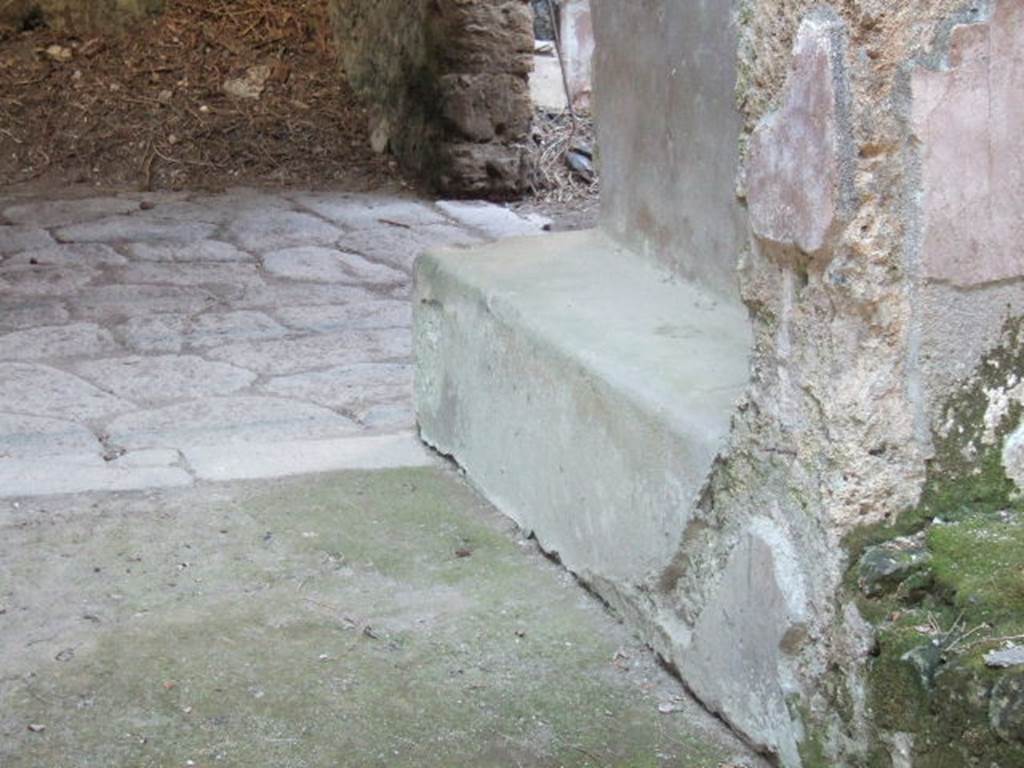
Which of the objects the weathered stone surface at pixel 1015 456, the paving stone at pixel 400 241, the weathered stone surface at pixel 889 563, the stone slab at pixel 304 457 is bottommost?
the paving stone at pixel 400 241

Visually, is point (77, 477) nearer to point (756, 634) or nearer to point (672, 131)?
point (672, 131)

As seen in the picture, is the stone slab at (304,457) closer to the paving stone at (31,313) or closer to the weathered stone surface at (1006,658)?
the paving stone at (31,313)

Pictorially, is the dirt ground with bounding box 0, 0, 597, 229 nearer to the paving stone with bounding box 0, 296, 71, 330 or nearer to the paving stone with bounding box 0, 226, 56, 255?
the paving stone with bounding box 0, 226, 56, 255

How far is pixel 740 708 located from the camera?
235 cm

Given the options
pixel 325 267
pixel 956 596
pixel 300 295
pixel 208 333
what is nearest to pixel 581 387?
pixel 956 596

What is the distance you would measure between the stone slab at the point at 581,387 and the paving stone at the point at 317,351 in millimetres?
853

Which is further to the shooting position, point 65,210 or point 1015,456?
point 65,210

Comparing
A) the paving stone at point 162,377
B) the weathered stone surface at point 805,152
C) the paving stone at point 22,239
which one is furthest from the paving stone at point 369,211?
the weathered stone surface at point 805,152

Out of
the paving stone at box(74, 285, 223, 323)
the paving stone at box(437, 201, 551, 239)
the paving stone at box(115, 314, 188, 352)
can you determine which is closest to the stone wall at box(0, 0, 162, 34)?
the paving stone at box(437, 201, 551, 239)

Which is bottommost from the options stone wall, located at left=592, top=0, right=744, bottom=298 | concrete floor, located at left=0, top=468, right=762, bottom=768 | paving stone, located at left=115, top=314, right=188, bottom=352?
paving stone, located at left=115, top=314, right=188, bottom=352

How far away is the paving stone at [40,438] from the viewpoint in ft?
12.1

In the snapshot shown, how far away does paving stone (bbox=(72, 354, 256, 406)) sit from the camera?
4203 millimetres

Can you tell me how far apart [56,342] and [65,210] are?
6.57 feet

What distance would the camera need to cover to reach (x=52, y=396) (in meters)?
4.15
